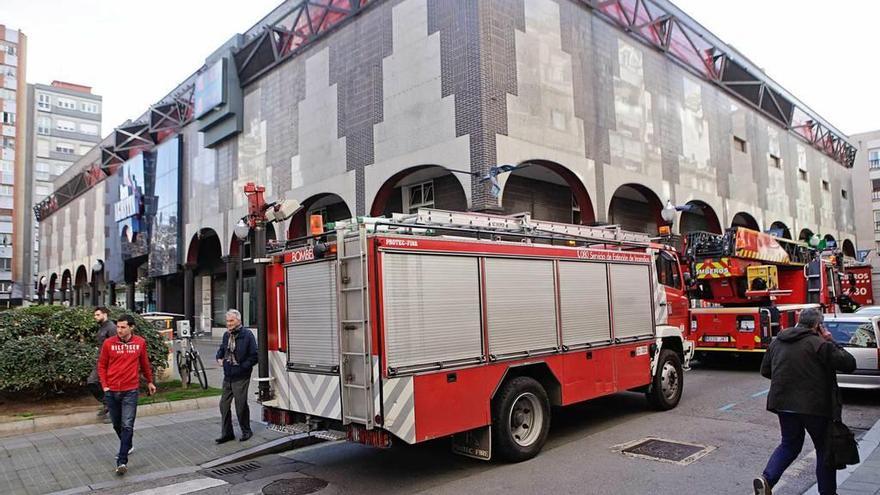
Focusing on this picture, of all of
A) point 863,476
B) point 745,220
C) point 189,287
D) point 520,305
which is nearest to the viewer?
point 863,476

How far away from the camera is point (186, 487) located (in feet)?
20.9

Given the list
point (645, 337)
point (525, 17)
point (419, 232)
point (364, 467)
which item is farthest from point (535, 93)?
point (364, 467)

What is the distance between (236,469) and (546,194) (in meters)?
15.8

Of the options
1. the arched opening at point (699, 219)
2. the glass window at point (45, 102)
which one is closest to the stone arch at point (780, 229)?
the arched opening at point (699, 219)

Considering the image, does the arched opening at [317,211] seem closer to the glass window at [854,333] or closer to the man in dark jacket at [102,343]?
the man in dark jacket at [102,343]

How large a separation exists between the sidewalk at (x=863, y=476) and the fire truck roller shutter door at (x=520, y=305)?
10.2 feet

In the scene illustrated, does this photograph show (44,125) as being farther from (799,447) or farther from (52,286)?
(799,447)

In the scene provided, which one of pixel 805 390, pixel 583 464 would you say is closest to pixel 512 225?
pixel 583 464

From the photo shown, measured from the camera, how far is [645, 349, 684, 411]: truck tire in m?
9.34

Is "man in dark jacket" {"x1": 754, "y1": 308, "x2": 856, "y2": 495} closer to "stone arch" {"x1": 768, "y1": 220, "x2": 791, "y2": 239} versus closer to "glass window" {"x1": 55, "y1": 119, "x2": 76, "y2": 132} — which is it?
"stone arch" {"x1": 768, "y1": 220, "x2": 791, "y2": 239}

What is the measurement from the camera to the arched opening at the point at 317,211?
898 inches

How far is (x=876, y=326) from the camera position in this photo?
9.83 meters

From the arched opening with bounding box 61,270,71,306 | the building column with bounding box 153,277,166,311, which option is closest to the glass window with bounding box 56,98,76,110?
the arched opening with bounding box 61,270,71,306

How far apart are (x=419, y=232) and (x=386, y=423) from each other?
2068mm
